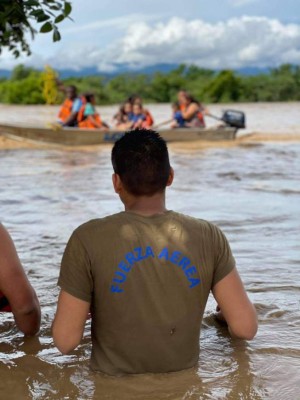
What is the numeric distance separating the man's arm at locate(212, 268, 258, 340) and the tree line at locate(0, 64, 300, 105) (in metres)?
37.0

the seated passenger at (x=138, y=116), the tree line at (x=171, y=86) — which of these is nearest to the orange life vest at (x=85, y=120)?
the seated passenger at (x=138, y=116)

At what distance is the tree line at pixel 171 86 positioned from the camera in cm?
4109

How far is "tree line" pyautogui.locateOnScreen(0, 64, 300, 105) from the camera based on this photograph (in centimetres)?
4109

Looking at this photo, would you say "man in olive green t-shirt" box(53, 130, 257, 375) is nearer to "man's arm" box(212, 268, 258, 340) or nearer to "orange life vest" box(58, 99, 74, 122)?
"man's arm" box(212, 268, 258, 340)

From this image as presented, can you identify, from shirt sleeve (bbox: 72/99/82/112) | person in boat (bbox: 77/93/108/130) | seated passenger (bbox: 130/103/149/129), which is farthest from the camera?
shirt sleeve (bbox: 72/99/82/112)

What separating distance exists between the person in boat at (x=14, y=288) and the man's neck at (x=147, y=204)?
62cm

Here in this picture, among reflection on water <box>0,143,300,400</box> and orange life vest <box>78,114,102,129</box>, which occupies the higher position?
orange life vest <box>78,114,102,129</box>

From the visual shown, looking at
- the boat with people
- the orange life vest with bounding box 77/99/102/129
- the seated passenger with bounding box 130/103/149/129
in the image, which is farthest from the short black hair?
the orange life vest with bounding box 77/99/102/129

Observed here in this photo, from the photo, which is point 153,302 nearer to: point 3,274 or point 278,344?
point 3,274

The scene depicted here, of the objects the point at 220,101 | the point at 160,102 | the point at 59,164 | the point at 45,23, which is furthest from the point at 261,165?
the point at 160,102

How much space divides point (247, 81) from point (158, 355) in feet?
139

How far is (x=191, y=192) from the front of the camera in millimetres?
8875

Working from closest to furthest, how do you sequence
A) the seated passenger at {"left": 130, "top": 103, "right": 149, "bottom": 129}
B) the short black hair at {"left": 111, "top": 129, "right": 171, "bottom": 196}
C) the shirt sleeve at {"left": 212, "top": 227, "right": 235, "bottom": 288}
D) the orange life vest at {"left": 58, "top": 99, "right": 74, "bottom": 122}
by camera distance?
1. the short black hair at {"left": 111, "top": 129, "right": 171, "bottom": 196}
2. the shirt sleeve at {"left": 212, "top": 227, "right": 235, "bottom": 288}
3. the seated passenger at {"left": 130, "top": 103, "right": 149, "bottom": 129}
4. the orange life vest at {"left": 58, "top": 99, "right": 74, "bottom": 122}

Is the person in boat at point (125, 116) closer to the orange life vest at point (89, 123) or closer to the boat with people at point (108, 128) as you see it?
the boat with people at point (108, 128)
